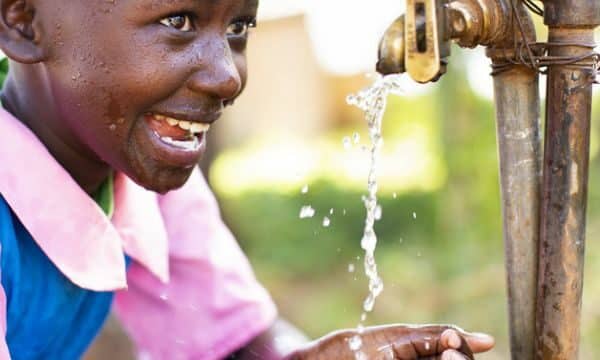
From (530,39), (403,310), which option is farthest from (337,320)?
(530,39)

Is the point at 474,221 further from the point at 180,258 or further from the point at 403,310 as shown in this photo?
the point at 180,258

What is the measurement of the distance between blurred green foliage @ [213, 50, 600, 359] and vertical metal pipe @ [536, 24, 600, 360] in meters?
2.67

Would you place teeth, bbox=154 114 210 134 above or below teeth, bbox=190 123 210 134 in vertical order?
above

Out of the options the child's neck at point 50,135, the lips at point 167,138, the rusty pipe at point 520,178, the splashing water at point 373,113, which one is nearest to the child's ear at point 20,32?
the child's neck at point 50,135

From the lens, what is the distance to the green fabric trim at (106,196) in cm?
210

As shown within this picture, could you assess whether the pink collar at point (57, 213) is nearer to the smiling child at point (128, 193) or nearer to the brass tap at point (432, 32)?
the smiling child at point (128, 193)

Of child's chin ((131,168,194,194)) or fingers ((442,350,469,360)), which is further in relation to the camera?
child's chin ((131,168,194,194))

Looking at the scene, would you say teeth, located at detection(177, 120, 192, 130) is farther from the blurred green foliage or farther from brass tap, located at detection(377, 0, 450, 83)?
the blurred green foliage

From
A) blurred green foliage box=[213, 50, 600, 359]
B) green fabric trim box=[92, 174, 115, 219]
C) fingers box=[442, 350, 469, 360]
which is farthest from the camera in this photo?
blurred green foliage box=[213, 50, 600, 359]

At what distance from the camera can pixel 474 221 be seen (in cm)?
454

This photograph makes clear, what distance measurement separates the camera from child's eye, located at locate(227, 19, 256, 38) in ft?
5.93

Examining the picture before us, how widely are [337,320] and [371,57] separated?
284 centimetres

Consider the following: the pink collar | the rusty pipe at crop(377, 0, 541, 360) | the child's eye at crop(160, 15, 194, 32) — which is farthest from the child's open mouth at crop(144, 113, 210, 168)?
the rusty pipe at crop(377, 0, 541, 360)

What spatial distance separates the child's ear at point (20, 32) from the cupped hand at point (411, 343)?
0.72m
